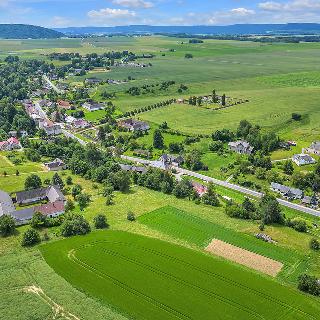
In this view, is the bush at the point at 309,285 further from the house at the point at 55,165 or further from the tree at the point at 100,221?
the house at the point at 55,165

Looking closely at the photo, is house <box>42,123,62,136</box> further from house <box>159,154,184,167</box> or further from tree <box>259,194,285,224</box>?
tree <box>259,194,285,224</box>

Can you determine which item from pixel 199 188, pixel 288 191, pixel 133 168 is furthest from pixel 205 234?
pixel 133 168

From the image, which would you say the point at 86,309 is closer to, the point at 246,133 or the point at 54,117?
the point at 246,133

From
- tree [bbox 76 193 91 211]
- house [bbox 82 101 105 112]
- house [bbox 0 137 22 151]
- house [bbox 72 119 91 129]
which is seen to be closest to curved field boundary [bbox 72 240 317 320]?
tree [bbox 76 193 91 211]

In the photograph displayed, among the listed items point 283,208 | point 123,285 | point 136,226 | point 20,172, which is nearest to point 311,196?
point 283,208

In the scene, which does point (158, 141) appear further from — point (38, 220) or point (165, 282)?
point (165, 282)

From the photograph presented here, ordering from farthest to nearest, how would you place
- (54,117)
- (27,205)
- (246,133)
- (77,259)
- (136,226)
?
(54,117) → (246,133) → (27,205) → (136,226) → (77,259)
